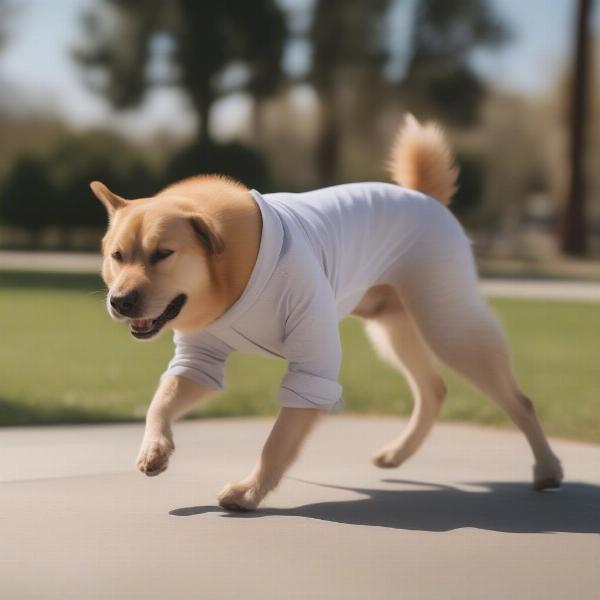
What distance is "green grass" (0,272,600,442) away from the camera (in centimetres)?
774

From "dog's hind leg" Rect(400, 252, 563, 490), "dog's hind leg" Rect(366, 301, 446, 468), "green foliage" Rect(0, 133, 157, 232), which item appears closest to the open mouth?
"dog's hind leg" Rect(400, 252, 563, 490)

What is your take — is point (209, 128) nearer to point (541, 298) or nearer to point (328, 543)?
point (541, 298)

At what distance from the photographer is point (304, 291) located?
15.2ft

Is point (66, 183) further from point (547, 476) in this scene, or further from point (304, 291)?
point (304, 291)

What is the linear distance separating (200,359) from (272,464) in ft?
2.06

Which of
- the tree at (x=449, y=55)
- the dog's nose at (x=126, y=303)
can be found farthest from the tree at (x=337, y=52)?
the dog's nose at (x=126, y=303)

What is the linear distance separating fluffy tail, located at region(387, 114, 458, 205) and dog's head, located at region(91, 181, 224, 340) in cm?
168

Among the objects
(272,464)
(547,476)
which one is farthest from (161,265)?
(547,476)

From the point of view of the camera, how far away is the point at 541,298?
1844cm

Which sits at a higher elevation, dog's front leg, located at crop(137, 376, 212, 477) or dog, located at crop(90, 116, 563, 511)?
dog, located at crop(90, 116, 563, 511)

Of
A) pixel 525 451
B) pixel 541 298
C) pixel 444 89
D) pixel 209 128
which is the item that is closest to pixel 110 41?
pixel 209 128

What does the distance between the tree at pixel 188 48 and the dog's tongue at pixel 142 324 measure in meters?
27.0

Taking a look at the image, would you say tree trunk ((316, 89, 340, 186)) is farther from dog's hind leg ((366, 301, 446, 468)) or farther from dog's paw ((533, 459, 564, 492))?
dog's paw ((533, 459, 564, 492))

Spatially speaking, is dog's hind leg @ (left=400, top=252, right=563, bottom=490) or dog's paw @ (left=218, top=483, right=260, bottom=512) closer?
dog's paw @ (left=218, top=483, right=260, bottom=512)
